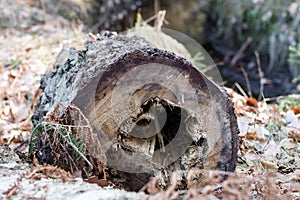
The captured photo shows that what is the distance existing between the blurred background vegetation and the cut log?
3755 mm

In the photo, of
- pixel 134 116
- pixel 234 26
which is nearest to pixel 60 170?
pixel 134 116

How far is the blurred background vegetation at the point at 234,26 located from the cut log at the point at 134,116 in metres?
3.75

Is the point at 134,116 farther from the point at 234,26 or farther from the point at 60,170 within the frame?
the point at 234,26

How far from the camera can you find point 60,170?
59.6 inches

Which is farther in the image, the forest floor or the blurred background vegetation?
the blurred background vegetation

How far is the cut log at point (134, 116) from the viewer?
175 cm

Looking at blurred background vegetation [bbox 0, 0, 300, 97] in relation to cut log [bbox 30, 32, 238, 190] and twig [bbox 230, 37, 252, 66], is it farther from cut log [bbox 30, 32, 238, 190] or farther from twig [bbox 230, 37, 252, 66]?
cut log [bbox 30, 32, 238, 190]

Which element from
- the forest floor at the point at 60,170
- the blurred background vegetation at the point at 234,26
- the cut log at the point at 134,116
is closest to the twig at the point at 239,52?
the blurred background vegetation at the point at 234,26

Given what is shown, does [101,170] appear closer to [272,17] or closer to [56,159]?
[56,159]

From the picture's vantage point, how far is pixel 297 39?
604 cm

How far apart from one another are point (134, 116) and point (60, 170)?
0.47 m

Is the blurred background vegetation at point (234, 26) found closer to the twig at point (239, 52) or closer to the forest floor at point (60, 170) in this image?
the twig at point (239, 52)

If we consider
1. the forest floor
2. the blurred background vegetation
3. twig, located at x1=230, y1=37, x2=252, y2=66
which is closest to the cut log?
the forest floor

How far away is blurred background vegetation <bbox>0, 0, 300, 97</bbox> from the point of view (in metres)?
5.98
